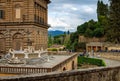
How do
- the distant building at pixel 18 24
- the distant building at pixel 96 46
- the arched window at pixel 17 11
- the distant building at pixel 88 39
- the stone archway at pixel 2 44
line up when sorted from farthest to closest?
the distant building at pixel 88 39 < the distant building at pixel 96 46 < the stone archway at pixel 2 44 < the arched window at pixel 17 11 < the distant building at pixel 18 24

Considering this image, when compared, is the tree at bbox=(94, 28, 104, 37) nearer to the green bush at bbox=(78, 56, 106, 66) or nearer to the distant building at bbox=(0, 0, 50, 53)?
the green bush at bbox=(78, 56, 106, 66)

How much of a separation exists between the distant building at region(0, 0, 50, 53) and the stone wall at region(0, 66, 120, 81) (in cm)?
2991

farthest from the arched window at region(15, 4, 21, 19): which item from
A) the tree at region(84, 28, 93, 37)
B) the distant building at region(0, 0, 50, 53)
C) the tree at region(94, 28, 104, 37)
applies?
the tree at region(84, 28, 93, 37)

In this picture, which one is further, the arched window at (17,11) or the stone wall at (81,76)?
the arched window at (17,11)

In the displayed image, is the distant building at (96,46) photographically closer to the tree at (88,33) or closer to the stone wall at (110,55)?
the tree at (88,33)

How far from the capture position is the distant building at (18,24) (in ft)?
136

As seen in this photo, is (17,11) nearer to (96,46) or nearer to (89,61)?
(89,61)

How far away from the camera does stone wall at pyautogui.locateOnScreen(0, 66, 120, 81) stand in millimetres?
8164

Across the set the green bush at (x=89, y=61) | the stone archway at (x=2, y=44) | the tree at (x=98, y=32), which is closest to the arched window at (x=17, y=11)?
the stone archway at (x=2, y=44)

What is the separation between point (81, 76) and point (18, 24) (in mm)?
32760

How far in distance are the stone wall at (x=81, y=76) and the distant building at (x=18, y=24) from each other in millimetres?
29912

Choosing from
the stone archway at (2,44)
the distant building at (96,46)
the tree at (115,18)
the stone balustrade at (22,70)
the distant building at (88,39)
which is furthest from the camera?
the distant building at (88,39)

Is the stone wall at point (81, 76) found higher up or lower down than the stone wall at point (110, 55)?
higher up

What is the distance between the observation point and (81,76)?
980cm
